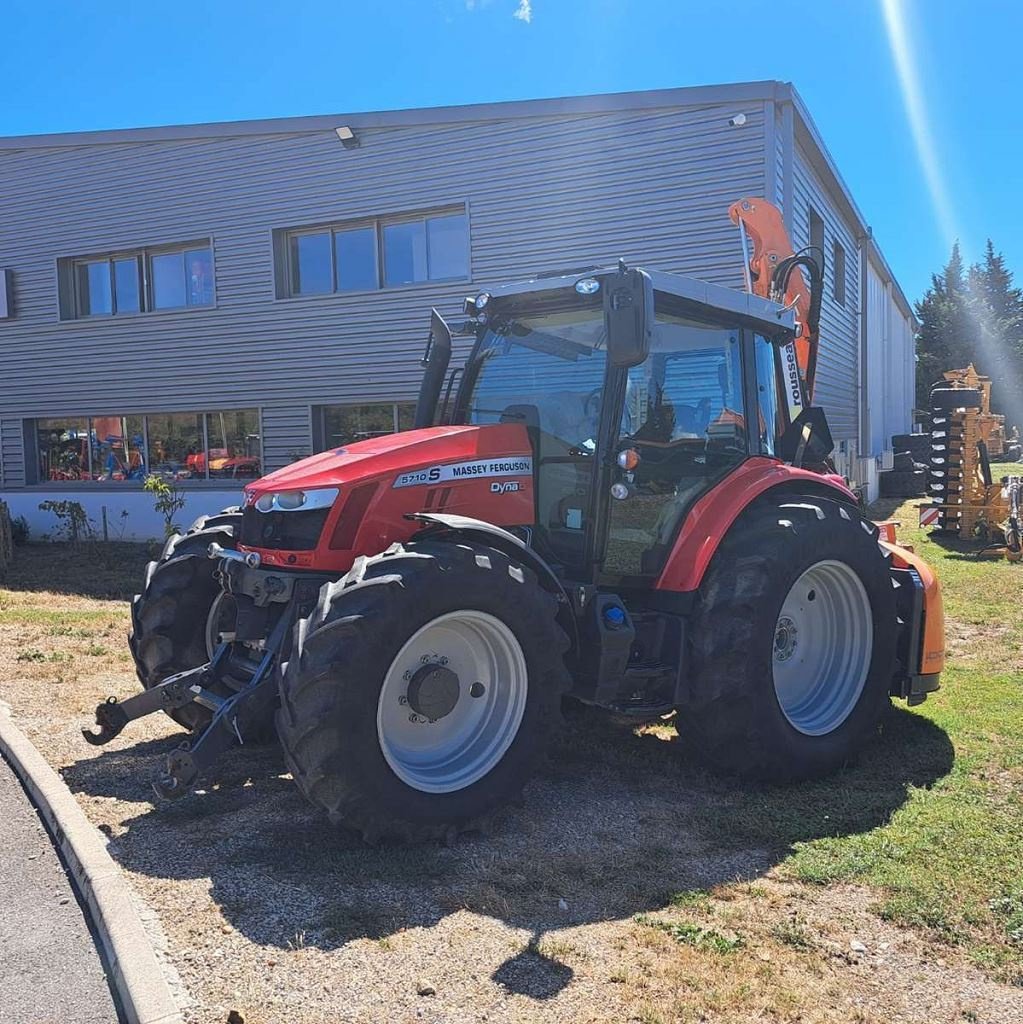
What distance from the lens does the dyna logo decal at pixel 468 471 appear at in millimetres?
4434

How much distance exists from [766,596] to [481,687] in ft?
4.59

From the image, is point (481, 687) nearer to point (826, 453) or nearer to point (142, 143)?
point (826, 453)

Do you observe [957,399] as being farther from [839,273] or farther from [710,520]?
[710,520]

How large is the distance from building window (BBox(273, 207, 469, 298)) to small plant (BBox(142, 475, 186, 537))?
139 inches

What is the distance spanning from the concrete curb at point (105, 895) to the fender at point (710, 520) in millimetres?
2679

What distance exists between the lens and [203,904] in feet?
11.7

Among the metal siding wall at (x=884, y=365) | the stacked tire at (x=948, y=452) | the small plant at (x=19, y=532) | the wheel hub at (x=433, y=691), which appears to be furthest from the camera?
the metal siding wall at (x=884, y=365)

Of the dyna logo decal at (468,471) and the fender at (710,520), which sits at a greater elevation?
the dyna logo decal at (468,471)

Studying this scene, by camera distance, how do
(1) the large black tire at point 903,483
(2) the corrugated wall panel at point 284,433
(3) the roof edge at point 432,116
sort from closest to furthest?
1. (3) the roof edge at point 432,116
2. (2) the corrugated wall panel at point 284,433
3. (1) the large black tire at point 903,483

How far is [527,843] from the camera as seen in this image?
409cm

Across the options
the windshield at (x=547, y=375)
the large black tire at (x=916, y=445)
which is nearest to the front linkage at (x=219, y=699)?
the windshield at (x=547, y=375)

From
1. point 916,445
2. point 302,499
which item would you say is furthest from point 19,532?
point 916,445

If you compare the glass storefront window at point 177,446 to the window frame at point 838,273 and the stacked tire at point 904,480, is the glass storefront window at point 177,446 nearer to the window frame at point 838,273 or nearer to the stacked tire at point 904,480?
the window frame at point 838,273

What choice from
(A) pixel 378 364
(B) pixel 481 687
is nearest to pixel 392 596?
(B) pixel 481 687
